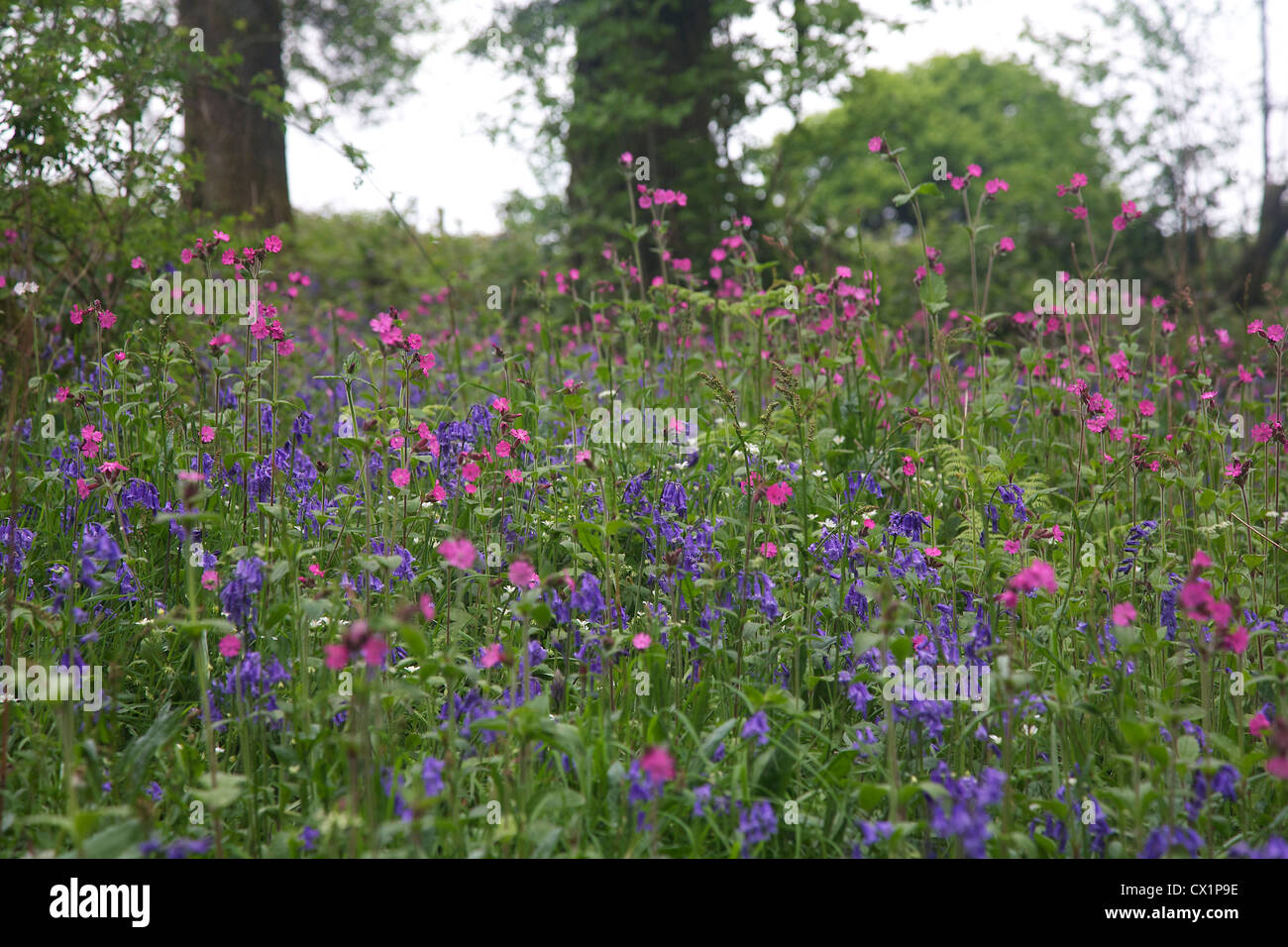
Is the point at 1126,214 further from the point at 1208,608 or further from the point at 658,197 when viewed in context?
the point at 1208,608

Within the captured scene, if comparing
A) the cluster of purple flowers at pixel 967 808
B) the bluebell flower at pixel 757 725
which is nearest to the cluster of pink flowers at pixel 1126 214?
the cluster of purple flowers at pixel 967 808

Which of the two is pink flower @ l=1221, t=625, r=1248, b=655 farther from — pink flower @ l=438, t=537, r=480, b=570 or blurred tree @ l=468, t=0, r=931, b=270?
blurred tree @ l=468, t=0, r=931, b=270

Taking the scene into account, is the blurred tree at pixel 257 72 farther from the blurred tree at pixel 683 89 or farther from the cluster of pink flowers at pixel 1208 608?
the cluster of pink flowers at pixel 1208 608

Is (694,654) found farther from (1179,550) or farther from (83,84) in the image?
(83,84)

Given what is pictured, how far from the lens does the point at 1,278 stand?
4.31 m

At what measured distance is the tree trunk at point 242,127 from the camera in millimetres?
9625

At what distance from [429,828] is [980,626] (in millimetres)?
1309

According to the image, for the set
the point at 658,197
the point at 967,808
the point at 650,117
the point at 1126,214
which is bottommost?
the point at 967,808

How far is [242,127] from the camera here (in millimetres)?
9789

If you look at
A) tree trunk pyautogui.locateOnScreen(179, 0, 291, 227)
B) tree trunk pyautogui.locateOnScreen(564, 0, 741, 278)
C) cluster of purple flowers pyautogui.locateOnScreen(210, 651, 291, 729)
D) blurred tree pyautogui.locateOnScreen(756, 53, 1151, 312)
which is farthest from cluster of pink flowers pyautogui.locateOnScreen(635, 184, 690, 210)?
tree trunk pyautogui.locateOnScreen(179, 0, 291, 227)

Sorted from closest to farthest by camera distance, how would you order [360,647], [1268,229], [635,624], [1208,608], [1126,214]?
1. [360,647]
2. [1208,608]
3. [635,624]
4. [1126,214]
5. [1268,229]

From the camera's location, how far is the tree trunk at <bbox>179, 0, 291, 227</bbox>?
9625 mm

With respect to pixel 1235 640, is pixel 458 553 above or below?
above

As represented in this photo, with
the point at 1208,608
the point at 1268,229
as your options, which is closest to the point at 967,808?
the point at 1208,608
